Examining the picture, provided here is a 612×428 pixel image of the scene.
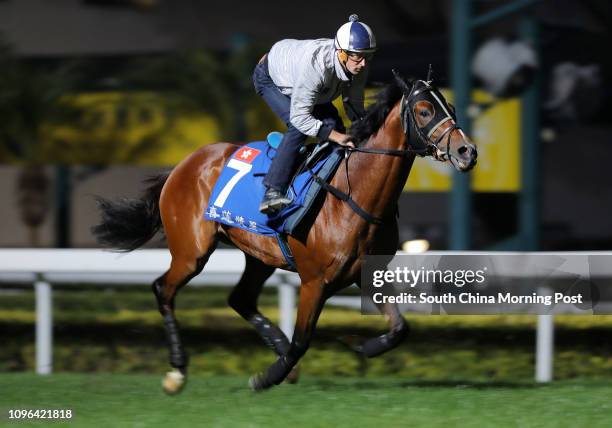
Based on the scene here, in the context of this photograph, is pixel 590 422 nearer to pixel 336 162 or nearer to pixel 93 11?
pixel 336 162

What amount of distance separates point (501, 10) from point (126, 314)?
146 inches

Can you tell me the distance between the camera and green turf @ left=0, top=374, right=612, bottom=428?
206 inches

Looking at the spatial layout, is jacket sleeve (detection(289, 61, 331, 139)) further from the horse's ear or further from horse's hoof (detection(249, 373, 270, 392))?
horse's hoof (detection(249, 373, 270, 392))

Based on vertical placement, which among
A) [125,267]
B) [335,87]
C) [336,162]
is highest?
[335,87]

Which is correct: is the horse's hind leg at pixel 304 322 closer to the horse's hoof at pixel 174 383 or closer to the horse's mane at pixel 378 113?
the horse's hoof at pixel 174 383

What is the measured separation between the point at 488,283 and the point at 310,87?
72.2 inches

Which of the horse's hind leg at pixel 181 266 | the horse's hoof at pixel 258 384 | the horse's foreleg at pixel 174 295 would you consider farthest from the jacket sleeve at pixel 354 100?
the horse's hoof at pixel 258 384

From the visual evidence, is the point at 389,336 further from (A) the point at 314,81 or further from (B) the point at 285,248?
(A) the point at 314,81

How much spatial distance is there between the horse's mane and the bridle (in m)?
0.10

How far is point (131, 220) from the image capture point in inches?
269

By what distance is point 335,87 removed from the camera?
229 inches

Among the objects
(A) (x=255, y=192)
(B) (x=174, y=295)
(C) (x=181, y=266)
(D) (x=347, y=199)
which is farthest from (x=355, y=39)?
(B) (x=174, y=295)

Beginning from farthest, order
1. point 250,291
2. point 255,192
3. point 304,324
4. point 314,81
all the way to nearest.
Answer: point 250,291
point 255,192
point 304,324
point 314,81

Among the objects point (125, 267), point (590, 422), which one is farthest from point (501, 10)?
point (590, 422)
